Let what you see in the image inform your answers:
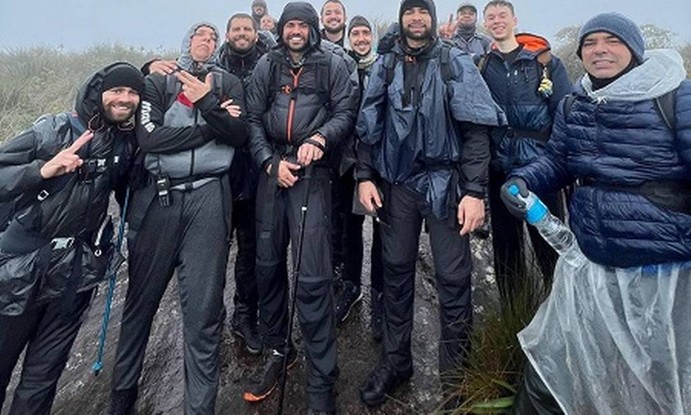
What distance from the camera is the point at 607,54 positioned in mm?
2734

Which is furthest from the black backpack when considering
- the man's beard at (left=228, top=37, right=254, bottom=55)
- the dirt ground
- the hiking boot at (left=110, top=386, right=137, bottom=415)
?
the hiking boot at (left=110, top=386, right=137, bottom=415)

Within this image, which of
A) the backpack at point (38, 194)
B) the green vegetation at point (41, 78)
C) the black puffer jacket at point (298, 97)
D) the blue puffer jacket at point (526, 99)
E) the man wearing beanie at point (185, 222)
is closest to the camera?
the backpack at point (38, 194)

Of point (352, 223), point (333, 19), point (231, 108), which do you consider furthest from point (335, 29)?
point (231, 108)

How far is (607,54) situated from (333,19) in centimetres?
360

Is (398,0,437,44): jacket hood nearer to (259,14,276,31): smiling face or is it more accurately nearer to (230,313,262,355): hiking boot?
(230,313,262,355): hiking boot

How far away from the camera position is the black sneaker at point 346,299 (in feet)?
16.6

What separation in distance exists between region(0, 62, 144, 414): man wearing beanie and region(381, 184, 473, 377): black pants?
214cm

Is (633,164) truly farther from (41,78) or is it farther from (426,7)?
(41,78)

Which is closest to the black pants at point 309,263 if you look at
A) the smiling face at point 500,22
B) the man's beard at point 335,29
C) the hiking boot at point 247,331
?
the hiking boot at point 247,331

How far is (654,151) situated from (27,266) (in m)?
3.88

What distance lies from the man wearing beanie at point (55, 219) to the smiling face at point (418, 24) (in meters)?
2.08

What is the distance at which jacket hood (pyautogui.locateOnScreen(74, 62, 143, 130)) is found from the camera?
3.35 metres

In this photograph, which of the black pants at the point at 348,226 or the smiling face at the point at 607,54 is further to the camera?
the black pants at the point at 348,226

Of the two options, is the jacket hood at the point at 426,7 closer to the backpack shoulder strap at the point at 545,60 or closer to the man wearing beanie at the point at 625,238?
the backpack shoulder strap at the point at 545,60
